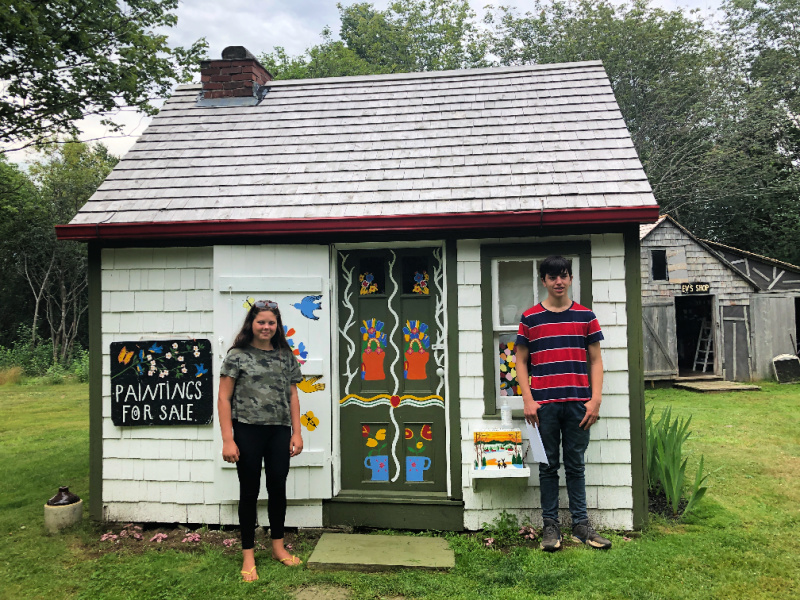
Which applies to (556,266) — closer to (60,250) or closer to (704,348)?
(704,348)

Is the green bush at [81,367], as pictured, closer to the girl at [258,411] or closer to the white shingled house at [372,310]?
the white shingled house at [372,310]

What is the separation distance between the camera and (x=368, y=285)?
4848 mm

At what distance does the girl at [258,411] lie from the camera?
3746 mm

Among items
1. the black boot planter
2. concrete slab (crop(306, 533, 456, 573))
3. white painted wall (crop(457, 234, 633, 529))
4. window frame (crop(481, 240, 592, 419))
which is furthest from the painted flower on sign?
window frame (crop(481, 240, 592, 419))

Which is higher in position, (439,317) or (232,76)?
(232,76)

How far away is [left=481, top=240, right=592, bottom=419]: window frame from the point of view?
176 inches

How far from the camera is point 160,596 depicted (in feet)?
11.7

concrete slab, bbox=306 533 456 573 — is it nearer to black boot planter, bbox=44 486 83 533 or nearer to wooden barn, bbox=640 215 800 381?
black boot planter, bbox=44 486 83 533

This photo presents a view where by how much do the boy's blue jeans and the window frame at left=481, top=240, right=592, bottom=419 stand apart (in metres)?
0.44

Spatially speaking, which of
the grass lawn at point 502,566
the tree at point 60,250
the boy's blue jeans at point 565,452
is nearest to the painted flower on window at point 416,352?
the boy's blue jeans at point 565,452

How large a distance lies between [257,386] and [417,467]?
63.8 inches

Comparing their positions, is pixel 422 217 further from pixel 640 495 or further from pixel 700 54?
pixel 700 54

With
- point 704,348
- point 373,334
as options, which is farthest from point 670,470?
point 704,348

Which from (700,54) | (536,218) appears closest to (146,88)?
(536,218)
